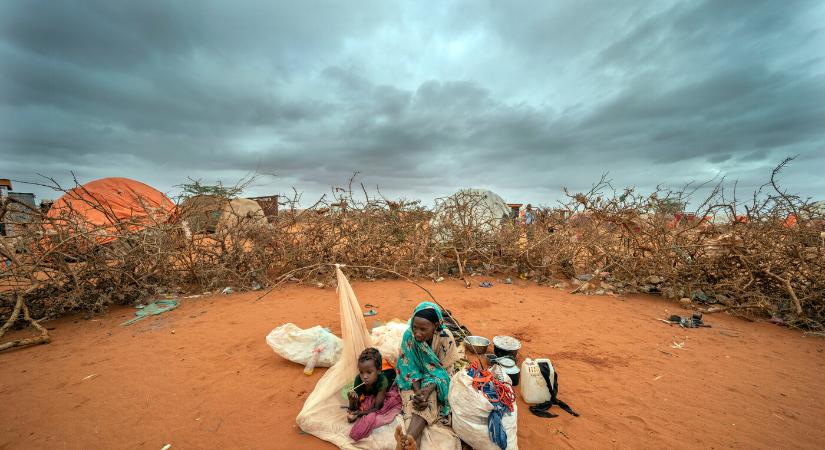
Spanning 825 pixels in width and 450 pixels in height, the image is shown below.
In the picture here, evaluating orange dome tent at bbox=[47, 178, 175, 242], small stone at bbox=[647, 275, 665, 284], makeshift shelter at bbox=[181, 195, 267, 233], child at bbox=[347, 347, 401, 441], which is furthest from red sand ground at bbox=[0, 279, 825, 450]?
makeshift shelter at bbox=[181, 195, 267, 233]

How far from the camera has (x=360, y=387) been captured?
8.16ft

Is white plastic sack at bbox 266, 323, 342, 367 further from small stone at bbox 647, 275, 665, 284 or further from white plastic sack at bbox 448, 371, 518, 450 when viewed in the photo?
small stone at bbox 647, 275, 665, 284

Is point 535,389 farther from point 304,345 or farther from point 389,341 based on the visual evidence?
point 304,345

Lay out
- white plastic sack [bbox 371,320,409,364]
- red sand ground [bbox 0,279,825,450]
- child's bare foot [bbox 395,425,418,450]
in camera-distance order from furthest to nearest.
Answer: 1. white plastic sack [bbox 371,320,409,364]
2. red sand ground [bbox 0,279,825,450]
3. child's bare foot [bbox 395,425,418,450]

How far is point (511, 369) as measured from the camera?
113 inches

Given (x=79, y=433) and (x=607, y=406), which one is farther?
(x=607, y=406)

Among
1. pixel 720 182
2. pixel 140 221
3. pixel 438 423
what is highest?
pixel 720 182

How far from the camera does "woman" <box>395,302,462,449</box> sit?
2.20m

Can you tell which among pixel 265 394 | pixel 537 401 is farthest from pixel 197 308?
pixel 537 401

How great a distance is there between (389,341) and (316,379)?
762 mm

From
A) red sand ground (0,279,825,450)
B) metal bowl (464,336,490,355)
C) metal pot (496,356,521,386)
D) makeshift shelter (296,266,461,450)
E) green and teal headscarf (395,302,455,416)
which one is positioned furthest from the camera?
metal bowl (464,336,490,355)

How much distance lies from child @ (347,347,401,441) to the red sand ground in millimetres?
258

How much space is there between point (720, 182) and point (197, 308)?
28.5ft

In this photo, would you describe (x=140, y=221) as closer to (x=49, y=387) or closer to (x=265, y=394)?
(x=49, y=387)
